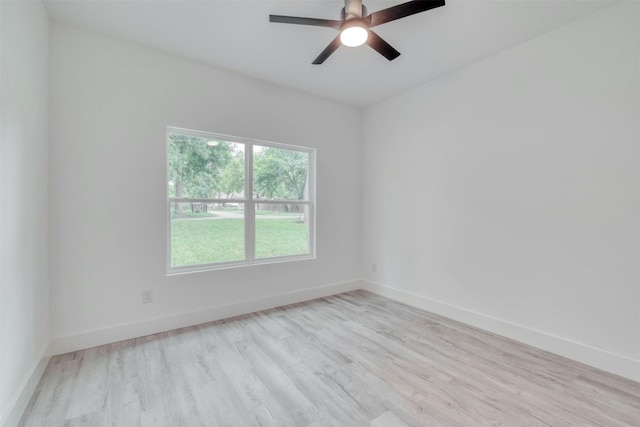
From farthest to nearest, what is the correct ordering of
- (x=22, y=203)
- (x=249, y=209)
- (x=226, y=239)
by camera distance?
(x=249, y=209)
(x=226, y=239)
(x=22, y=203)

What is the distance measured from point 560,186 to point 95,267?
4147 millimetres

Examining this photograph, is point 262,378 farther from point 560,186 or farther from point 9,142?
point 560,186

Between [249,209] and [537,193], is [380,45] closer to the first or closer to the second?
[537,193]

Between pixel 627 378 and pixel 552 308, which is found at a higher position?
pixel 552 308

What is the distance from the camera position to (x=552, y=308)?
2.46 metres

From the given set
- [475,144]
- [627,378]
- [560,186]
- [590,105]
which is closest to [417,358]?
[627,378]

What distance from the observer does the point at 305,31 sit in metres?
2.45

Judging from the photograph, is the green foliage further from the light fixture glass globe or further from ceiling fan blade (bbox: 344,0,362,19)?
ceiling fan blade (bbox: 344,0,362,19)

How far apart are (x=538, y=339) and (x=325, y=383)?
2007mm

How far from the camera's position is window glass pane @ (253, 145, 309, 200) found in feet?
11.5

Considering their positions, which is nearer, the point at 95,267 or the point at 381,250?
the point at 95,267

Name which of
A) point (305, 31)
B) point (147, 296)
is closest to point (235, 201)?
point (147, 296)

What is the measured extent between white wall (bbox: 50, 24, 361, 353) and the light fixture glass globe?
164cm

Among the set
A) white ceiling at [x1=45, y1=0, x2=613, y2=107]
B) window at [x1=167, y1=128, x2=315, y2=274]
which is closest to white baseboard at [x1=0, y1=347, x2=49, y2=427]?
window at [x1=167, y1=128, x2=315, y2=274]
